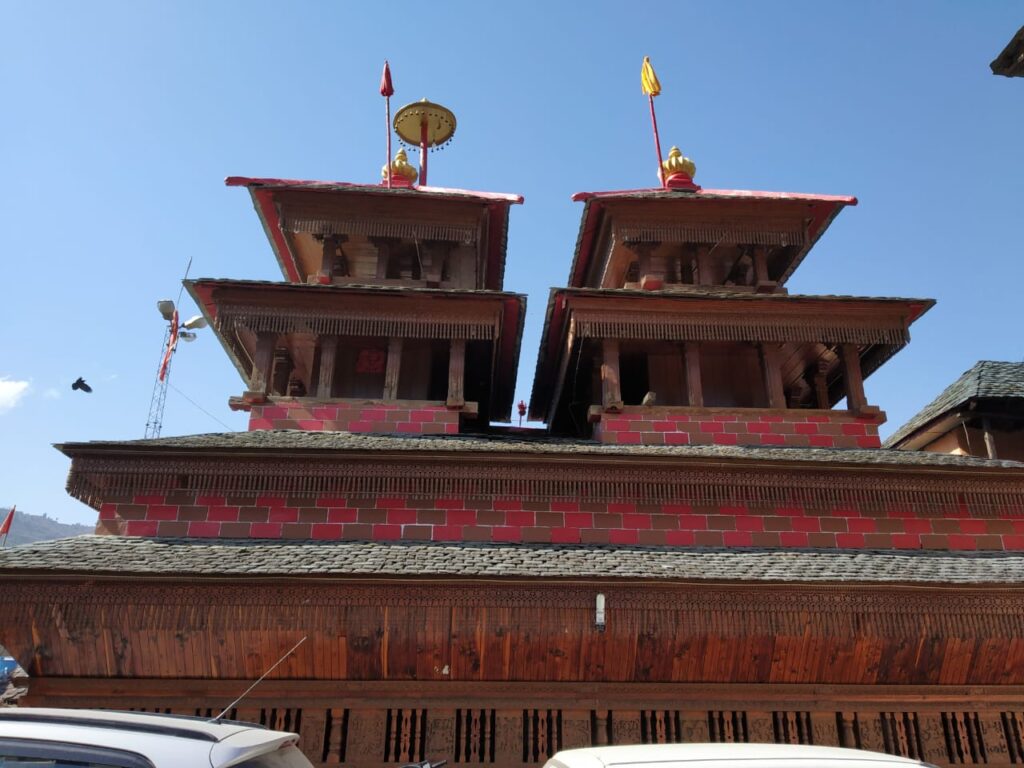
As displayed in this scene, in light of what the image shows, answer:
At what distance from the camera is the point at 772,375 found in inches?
433

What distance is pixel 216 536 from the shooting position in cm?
812

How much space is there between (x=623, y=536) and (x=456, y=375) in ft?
12.2

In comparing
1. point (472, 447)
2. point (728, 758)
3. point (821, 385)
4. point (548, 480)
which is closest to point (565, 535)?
point (548, 480)

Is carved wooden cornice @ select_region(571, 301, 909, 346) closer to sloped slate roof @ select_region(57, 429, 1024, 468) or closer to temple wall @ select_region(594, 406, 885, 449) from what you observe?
temple wall @ select_region(594, 406, 885, 449)

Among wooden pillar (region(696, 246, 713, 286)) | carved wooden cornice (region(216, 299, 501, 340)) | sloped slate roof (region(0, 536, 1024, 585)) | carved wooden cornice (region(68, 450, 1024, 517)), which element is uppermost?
wooden pillar (region(696, 246, 713, 286))

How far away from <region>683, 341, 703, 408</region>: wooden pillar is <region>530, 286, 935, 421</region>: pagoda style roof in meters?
0.32

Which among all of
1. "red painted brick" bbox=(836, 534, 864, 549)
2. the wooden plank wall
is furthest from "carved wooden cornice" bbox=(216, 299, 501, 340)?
"red painted brick" bbox=(836, 534, 864, 549)

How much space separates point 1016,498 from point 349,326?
9.29 m

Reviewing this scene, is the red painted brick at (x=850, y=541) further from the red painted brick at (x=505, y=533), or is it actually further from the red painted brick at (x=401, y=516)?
the red painted brick at (x=401, y=516)

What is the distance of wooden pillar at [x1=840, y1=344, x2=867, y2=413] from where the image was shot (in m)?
10.7

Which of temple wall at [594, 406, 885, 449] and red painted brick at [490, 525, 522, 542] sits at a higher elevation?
temple wall at [594, 406, 885, 449]

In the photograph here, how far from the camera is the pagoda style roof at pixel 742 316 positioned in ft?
35.4

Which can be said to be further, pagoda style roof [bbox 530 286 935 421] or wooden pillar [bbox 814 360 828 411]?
wooden pillar [bbox 814 360 828 411]

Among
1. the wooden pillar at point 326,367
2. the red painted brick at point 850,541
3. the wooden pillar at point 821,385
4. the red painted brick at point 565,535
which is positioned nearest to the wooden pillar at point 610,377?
the red painted brick at point 565,535
